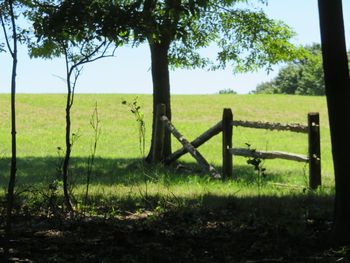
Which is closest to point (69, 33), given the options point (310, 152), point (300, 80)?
point (310, 152)

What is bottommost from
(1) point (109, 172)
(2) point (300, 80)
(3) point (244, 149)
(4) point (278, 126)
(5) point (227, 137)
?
(1) point (109, 172)

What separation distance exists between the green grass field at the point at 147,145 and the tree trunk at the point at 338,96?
A: 3253mm

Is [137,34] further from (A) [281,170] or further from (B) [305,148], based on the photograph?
(B) [305,148]

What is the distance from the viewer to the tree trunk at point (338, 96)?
5402mm

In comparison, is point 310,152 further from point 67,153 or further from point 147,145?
point 147,145

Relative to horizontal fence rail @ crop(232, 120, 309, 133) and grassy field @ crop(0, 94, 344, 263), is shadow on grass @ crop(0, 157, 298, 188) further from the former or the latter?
horizontal fence rail @ crop(232, 120, 309, 133)

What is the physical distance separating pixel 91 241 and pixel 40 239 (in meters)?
0.58

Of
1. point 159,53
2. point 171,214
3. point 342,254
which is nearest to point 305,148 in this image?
point 159,53

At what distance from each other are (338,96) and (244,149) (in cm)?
616

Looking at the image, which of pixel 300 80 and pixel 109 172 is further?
pixel 300 80

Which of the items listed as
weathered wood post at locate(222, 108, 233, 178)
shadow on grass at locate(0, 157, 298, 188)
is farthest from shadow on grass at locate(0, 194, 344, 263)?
weathered wood post at locate(222, 108, 233, 178)

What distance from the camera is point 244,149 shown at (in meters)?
11.5

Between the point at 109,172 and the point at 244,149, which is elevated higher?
the point at 244,149

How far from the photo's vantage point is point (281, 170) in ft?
52.2
